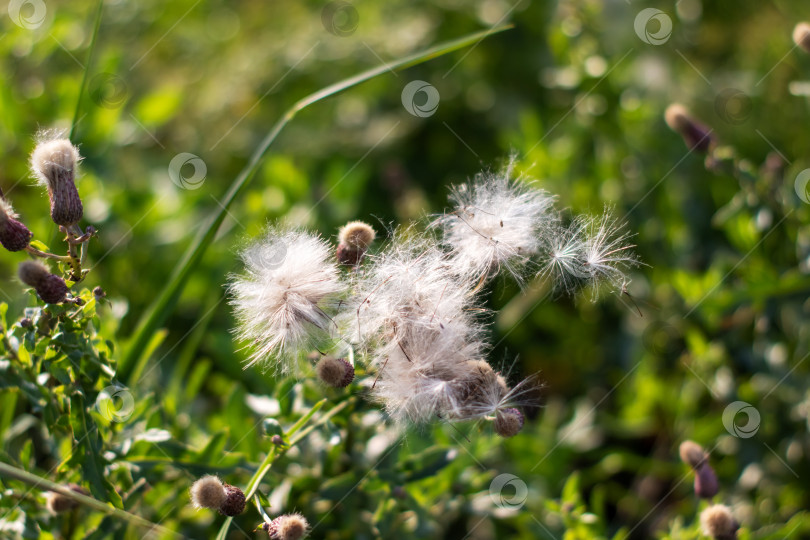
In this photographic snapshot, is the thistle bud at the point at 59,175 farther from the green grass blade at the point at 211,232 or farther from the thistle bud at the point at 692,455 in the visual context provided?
the thistle bud at the point at 692,455

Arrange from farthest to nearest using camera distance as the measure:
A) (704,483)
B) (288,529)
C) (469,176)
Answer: (469,176)
(704,483)
(288,529)

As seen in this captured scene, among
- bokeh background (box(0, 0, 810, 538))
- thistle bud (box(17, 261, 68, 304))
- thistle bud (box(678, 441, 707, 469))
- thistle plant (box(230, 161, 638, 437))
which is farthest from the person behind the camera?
bokeh background (box(0, 0, 810, 538))

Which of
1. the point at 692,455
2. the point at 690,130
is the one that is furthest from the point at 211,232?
the point at 690,130

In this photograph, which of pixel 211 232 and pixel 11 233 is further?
pixel 211 232

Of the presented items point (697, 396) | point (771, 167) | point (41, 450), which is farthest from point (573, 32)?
point (41, 450)

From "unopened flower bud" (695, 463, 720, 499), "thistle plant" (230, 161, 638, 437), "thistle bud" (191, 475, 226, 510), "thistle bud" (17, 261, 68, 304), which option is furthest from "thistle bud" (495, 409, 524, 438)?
"thistle bud" (17, 261, 68, 304)

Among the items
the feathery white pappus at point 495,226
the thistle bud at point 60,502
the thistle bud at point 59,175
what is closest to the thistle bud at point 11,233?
the thistle bud at point 59,175

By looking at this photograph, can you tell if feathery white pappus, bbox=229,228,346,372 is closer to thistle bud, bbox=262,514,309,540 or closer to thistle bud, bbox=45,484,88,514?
thistle bud, bbox=262,514,309,540

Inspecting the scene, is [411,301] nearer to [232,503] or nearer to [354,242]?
[354,242]
